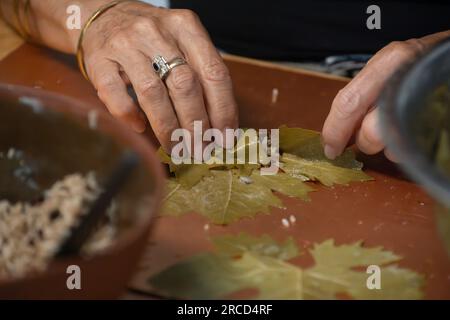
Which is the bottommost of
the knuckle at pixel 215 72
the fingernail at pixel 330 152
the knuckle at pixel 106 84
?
the fingernail at pixel 330 152

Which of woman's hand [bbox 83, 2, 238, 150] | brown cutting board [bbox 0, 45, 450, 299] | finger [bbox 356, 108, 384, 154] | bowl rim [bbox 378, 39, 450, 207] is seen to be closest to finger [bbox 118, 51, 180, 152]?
woman's hand [bbox 83, 2, 238, 150]

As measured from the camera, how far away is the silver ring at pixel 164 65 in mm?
938

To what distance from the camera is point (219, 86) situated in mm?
943

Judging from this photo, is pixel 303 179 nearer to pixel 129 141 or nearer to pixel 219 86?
pixel 219 86

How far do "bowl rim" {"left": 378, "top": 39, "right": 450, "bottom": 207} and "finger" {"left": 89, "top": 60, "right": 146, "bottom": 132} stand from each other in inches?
Result: 15.9

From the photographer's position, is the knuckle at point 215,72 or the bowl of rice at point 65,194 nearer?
the bowl of rice at point 65,194

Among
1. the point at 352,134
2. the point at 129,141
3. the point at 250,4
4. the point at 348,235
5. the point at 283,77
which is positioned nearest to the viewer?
the point at 129,141

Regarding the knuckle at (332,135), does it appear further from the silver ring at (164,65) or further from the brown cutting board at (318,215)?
the silver ring at (164,65)

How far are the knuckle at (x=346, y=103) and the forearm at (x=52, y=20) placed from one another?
427 millimetres

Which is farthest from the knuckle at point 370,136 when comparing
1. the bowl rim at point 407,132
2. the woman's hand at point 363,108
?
the bowl rim at point 407,132

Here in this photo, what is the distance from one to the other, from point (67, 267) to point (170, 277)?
181 mm

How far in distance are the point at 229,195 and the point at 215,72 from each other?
0.62 ft

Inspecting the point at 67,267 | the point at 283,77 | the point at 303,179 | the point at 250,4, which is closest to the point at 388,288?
the point at 303,179

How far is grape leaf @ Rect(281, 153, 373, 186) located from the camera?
34.9 inches
